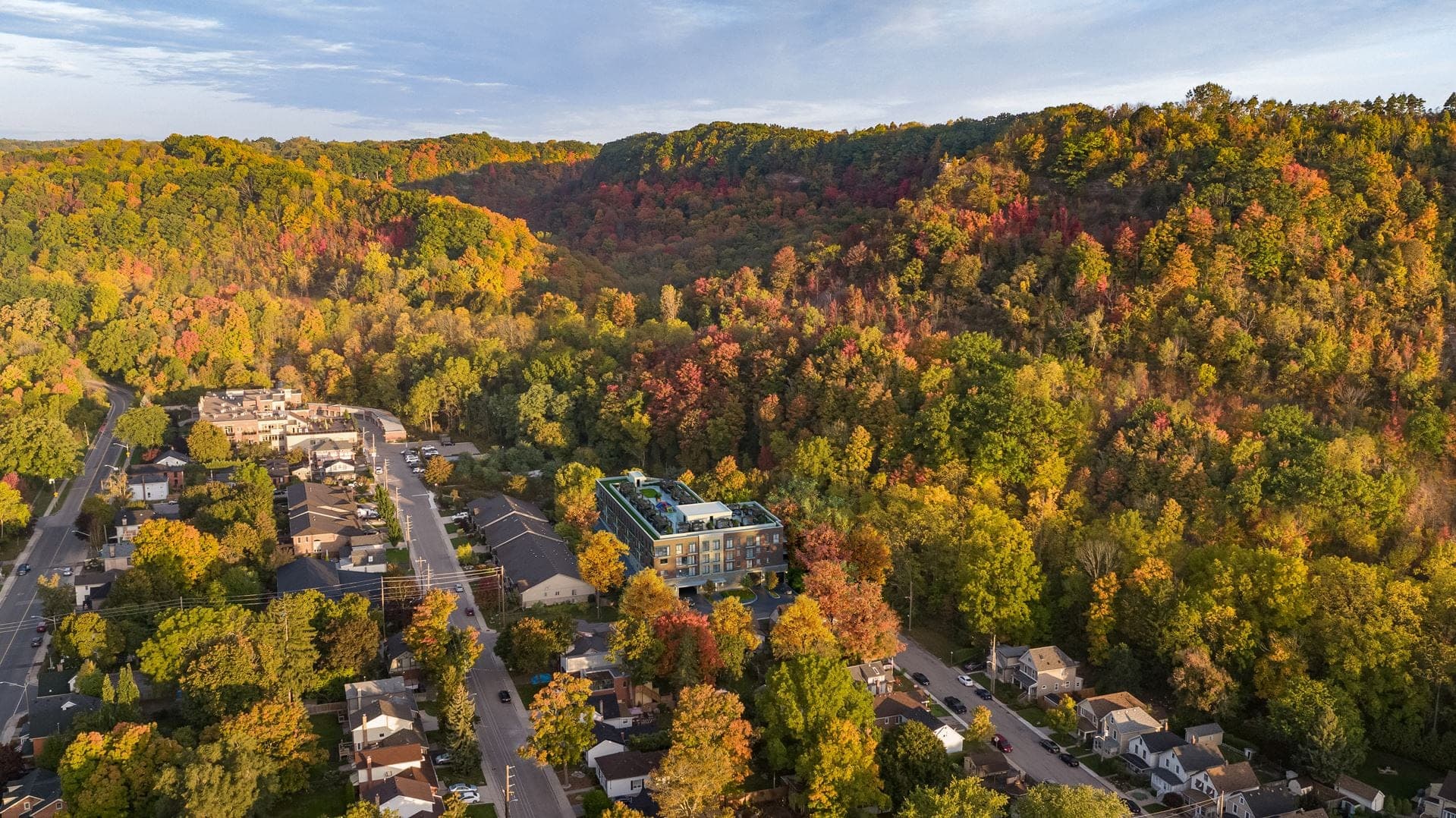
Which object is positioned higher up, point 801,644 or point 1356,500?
point 1356,500

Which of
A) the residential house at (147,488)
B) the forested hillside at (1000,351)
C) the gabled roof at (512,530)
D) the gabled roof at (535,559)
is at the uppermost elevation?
the forested hillside at (1000,351)

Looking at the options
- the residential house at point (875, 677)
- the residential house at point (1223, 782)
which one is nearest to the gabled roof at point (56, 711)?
the residential house at point (875, 677)

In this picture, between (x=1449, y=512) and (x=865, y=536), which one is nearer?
(x=1449, y=512)

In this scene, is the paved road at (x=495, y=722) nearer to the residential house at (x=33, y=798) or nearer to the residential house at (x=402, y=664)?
the residential house at (x=402, y=664)

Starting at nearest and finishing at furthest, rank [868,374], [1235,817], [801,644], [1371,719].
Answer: [1235,817] < [1371,719] < [801,644] < [868,374]

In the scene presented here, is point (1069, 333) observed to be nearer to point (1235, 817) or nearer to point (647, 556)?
point (647, 556)

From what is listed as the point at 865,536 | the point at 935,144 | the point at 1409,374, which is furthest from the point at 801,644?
the point at 935,144

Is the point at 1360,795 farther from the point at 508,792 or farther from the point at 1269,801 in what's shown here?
the point at 508,792
